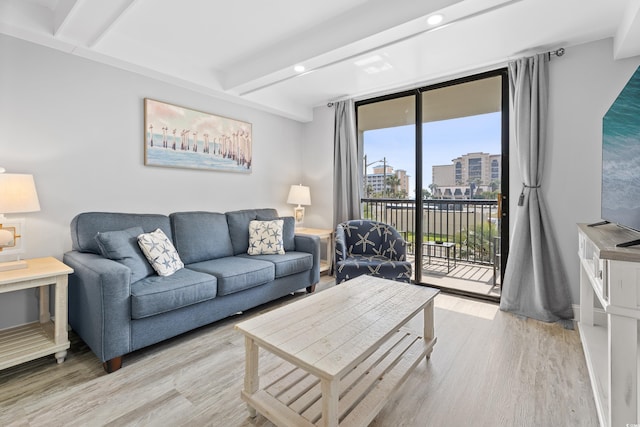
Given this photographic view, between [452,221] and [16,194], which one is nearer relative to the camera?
[16,194]

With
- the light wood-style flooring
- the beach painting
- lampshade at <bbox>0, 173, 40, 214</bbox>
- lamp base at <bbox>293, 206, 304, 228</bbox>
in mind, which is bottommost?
the light wood-style flooring

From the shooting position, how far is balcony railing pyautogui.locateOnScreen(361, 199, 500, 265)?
379 cm

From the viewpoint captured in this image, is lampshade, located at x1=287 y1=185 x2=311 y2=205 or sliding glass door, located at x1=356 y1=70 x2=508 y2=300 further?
lampshade, located at x1=287 y1=185 x2=311 y2=205

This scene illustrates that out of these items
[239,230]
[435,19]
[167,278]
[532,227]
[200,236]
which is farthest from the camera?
[239,230]

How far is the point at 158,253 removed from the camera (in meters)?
2.37

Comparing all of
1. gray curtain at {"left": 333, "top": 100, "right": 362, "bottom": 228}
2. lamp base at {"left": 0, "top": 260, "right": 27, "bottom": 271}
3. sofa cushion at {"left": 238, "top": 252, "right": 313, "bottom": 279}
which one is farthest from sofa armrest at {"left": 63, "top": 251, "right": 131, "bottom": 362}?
gray curtain at {"left": 333, "top": 100, "right": 362, "bottom": 228}

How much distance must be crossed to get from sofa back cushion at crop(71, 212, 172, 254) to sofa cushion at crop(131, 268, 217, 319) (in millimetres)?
538

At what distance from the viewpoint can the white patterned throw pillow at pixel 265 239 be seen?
3.24 m

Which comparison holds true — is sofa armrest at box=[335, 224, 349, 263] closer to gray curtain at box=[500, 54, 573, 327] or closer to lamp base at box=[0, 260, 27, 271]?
gray curtain at box=[500, 54, 573, 327]

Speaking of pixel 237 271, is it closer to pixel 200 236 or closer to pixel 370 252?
pixel 200 236

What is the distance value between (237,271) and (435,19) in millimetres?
2415

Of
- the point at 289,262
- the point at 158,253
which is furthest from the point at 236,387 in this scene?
the point at 289,262

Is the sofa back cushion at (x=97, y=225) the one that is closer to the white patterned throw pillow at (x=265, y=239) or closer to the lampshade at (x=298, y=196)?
the white patterned throw pillow at (x=265, y=239)

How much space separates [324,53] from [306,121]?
2.07 meters
